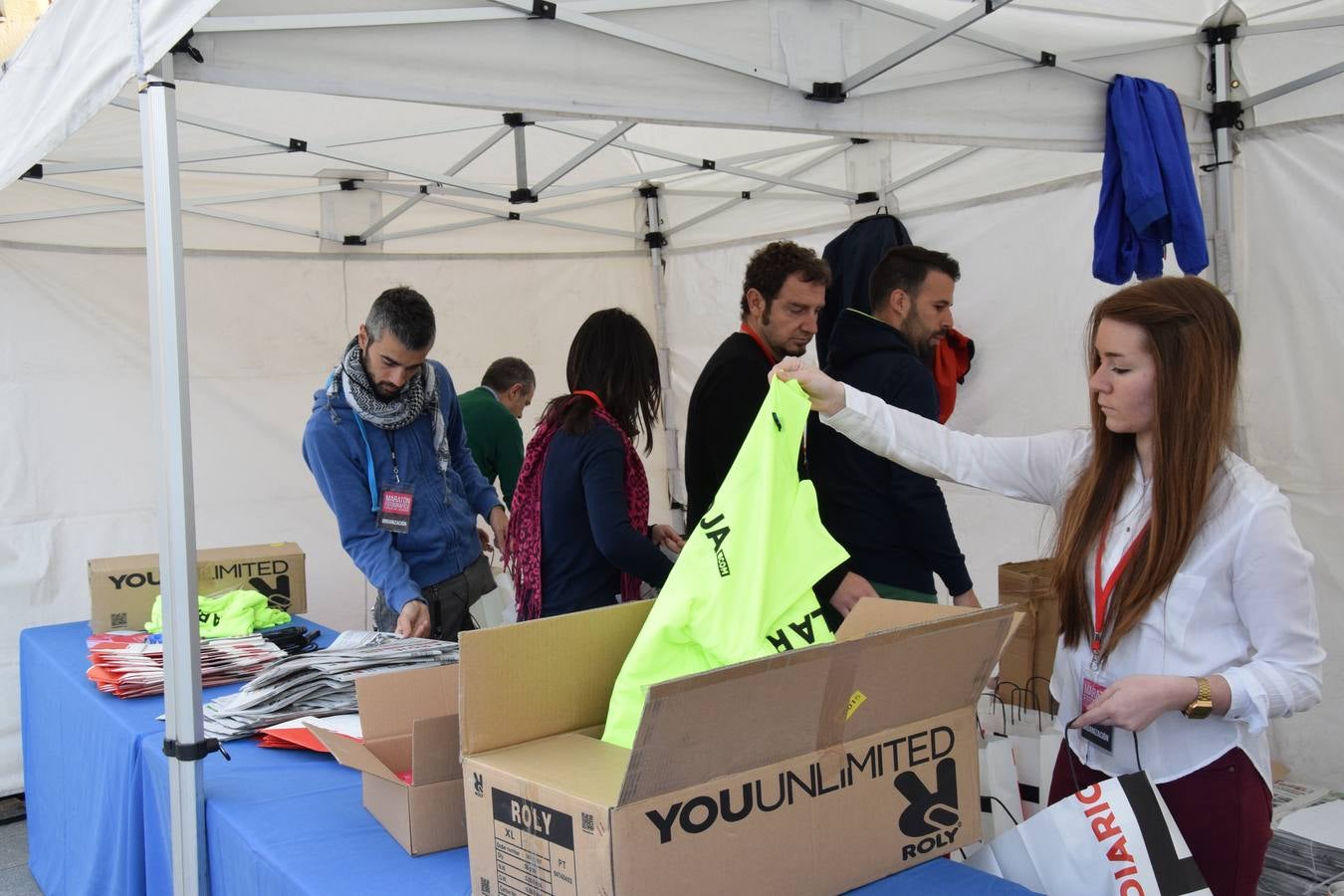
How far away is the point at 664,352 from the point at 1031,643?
271cm

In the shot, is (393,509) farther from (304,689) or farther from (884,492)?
(884,492)

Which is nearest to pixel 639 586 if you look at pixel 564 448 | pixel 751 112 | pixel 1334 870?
pixel 564 448

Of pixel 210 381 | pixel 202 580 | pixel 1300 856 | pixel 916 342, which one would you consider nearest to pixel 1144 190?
pixel 916 342

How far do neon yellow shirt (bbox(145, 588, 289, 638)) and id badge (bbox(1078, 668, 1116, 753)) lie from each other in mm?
1807

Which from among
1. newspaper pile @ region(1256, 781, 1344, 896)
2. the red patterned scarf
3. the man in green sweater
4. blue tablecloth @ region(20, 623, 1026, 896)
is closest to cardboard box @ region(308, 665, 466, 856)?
blue tablecloth @ region(20, 623, 1026, 896)

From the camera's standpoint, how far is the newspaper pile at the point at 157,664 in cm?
198

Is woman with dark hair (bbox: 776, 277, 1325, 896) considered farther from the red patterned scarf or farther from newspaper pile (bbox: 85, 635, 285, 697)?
newspaper pile (bbox: 85, 635, 285, 697)

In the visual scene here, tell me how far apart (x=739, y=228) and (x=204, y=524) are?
2541 millimetres

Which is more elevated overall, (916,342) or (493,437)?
(916,342)

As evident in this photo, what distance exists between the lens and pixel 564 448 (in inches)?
81.1

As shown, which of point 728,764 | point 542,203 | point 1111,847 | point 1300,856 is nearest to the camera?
point 728,764

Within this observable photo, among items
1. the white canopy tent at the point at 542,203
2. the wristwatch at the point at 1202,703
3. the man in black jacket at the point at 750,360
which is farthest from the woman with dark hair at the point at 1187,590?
the white canopy tent at the point at 542,203

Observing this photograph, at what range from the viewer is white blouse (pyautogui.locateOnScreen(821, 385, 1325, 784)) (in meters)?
1.21

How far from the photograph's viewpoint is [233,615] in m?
2.46
